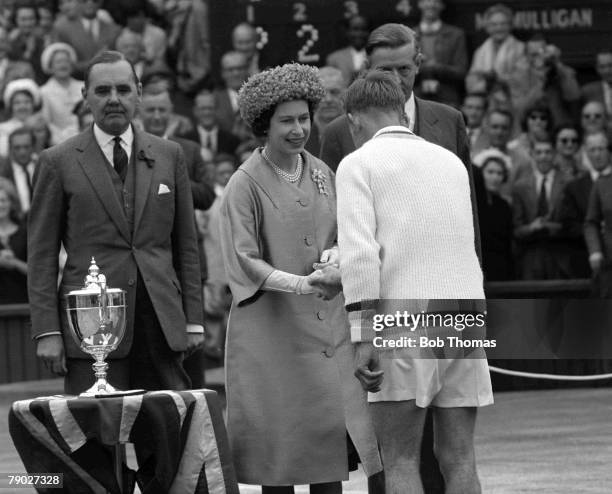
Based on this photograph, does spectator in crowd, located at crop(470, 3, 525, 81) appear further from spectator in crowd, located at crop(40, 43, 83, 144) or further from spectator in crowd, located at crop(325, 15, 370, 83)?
spectator in crowd, located at crop(40, 43, 83, 144)

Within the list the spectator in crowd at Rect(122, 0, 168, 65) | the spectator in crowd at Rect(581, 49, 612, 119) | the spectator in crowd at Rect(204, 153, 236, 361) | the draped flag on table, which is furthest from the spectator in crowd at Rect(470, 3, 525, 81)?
the draped flag on table

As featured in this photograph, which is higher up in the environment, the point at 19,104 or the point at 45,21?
the point at 45,21

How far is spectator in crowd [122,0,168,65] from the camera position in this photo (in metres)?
16.0

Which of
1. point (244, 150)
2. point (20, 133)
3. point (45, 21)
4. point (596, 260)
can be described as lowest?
point (596, 260)

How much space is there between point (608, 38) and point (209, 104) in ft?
11.0

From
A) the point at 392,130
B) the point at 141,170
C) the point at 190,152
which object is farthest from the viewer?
the point at 190,152

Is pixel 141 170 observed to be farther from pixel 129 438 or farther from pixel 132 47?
pixel 132 47

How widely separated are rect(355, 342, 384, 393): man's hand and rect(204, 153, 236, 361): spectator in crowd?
7384mm

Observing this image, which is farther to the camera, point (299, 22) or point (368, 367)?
point (299, 22)

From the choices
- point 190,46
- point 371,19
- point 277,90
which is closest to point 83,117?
point 371,19

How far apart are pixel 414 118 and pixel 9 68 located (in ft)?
29.2

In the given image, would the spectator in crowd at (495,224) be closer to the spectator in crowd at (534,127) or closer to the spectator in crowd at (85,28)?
→ the spectator in crowd at (534,127)

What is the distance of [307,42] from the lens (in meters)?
13.4

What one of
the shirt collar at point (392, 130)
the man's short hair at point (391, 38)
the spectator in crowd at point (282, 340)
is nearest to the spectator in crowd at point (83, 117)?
the man's short hair at point (391, 38)
